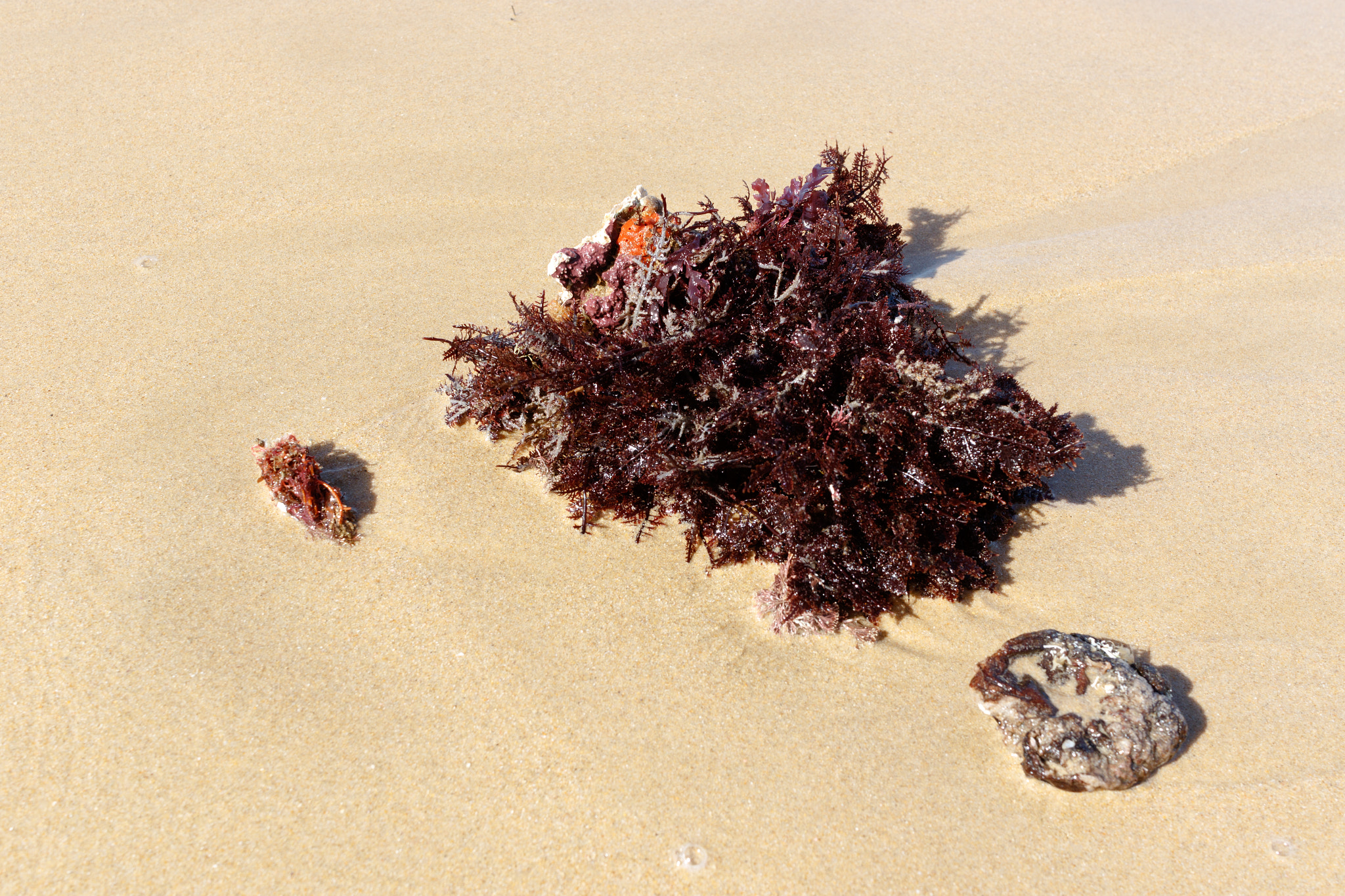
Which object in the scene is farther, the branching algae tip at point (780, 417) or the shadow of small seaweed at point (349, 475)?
the shadow of small seaweed at point (349, 475)

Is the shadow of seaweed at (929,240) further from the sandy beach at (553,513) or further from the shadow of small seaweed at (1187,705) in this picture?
the shadow of small seaweed at (1187,705)

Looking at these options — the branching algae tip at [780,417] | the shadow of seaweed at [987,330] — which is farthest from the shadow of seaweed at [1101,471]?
the shadow of seaweed at [987,330]

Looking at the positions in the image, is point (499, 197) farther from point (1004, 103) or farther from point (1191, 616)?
point (1191, 616)

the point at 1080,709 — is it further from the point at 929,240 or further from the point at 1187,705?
the point at 929,240

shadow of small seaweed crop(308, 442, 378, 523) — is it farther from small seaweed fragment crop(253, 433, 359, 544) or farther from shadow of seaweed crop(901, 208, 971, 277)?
shadow of seaweed crop(901, 208, 971, 277)

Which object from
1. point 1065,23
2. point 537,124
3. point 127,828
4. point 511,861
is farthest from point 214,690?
point 1065,23
